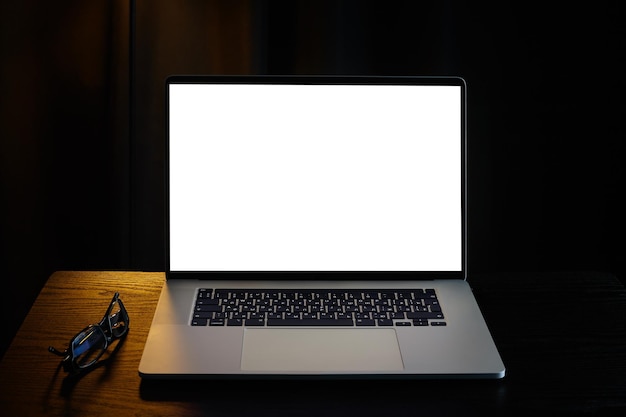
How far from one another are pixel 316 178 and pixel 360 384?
330 mm

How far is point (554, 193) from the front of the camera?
165 cm

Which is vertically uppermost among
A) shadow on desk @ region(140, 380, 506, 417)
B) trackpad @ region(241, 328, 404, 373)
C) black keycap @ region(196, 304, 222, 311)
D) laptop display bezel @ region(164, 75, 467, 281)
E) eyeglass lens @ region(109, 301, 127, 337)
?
laptop display bezel @ region(164, 75, 467, 281)

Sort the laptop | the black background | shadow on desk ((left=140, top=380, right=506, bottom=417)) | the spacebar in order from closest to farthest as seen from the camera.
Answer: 1. shadow on desk ((left=140, top=380, right=506, bottom=417))
2. the spacebar
3. the laptop
4. the black background

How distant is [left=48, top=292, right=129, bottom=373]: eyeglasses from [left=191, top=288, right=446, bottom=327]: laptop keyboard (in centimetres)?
10

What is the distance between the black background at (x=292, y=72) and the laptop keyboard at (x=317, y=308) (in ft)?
2.17

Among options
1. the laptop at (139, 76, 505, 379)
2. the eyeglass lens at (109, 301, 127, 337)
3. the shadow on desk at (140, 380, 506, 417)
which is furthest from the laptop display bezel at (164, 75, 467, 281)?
the shadow on desk at (140, 380, 506, 417)

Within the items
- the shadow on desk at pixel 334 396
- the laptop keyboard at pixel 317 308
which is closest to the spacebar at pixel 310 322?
the laptop keyboard at pixel 317 308

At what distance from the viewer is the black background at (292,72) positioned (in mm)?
1561

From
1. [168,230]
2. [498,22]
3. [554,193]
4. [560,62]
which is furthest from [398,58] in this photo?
[168,230]

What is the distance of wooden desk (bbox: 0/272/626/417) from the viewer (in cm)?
81

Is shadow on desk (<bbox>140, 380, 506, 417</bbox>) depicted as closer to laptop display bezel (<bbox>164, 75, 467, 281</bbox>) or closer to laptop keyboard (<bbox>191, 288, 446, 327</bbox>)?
laptop keyboard (<bbox>191, 288, 446, 327</bbox>)

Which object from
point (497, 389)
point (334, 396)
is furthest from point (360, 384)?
A: point (497, 389)

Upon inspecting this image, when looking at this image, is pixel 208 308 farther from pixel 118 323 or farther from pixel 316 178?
pixel 316 178

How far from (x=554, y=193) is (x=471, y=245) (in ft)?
0.68
